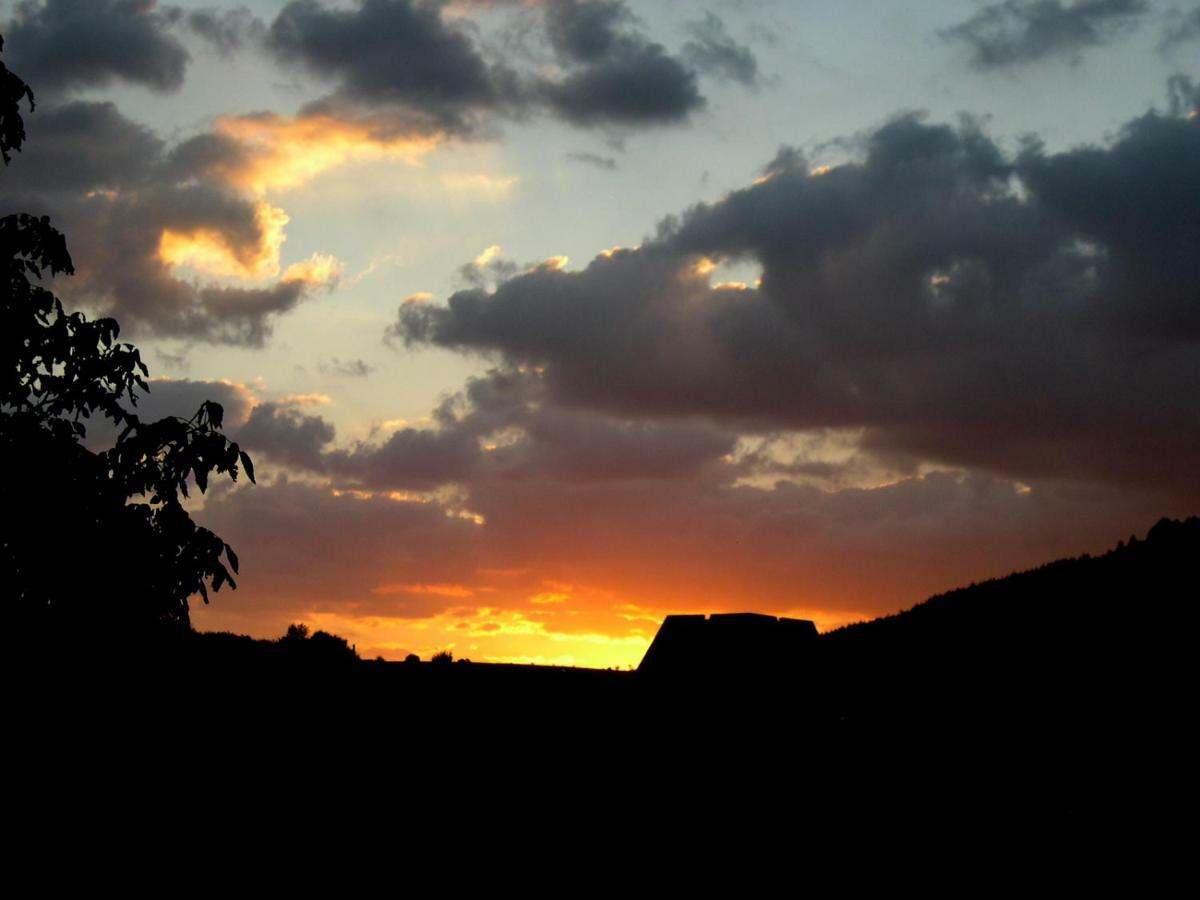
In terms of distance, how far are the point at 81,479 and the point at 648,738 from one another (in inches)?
516

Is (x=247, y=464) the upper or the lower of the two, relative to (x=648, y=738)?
upper

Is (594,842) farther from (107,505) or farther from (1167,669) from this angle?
(1167,669)

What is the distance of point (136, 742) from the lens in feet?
54.5

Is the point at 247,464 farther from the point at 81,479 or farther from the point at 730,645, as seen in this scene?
the point at 730,645


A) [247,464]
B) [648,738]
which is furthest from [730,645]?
[247,464]

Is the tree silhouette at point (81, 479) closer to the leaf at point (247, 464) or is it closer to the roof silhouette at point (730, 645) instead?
the leaf at point (247, 464)

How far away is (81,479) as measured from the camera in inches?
395

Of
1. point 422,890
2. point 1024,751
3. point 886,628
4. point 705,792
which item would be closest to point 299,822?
point 422,890

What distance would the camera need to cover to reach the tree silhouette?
9.80 meters

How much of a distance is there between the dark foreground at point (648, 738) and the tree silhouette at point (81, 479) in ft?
10.4

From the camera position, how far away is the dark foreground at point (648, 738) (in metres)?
16.7

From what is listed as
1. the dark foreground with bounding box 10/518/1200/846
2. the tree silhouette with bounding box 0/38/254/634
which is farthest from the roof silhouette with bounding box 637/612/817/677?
the tree silhouette with bounding box 0/38/254/634

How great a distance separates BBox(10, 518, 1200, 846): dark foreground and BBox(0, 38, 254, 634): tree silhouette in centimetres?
316

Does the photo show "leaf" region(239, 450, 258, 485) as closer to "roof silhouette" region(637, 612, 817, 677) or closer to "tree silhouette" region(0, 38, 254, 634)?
"tree silhouette" region(0, 38, 254, 634)
